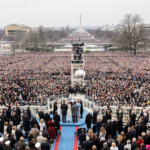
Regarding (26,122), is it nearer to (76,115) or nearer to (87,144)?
(76,115)

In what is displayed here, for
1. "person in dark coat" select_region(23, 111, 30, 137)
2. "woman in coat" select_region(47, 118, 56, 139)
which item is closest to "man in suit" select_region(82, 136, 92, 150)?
"woman in coat" select_region(47, 118, 56, 139)

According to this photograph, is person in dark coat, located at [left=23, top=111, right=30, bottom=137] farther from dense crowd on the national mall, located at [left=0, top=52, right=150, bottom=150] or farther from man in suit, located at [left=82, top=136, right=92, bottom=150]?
man in suit, located at [left=82, top=136, right=92, bottom=150]

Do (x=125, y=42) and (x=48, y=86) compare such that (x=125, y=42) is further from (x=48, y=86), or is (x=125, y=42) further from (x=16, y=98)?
(x=16, y=98)

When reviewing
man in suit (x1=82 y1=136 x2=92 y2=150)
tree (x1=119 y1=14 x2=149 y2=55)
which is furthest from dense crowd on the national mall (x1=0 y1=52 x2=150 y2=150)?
tree (x1=119 y1=14 x2=149 y2=55)

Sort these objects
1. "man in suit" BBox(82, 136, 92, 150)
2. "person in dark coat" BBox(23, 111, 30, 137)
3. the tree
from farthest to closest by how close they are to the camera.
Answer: the tree < "person in dark coat" BBox(23, 111, 30, 137) < "man in suit" BBox(82, 136, 92, 150)

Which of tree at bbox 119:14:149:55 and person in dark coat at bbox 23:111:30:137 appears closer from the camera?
person in dark coat at bbox 23:111:30:137

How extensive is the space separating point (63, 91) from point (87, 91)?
7.83 feet

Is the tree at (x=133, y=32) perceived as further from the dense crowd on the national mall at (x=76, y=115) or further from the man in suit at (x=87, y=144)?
the man in suit at (x=87, y=144)

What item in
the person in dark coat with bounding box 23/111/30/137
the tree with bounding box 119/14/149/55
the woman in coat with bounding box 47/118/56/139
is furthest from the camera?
the tree with bounding box 119/14/149/55

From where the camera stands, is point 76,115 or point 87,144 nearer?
point 87,144

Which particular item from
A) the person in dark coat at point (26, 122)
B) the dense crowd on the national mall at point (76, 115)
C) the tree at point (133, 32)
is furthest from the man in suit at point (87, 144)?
the tree at point (133, 32)

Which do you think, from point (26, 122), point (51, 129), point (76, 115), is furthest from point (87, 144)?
point (26, 122)

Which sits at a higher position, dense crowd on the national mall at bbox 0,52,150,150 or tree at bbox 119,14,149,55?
tree at bbox 119,14,149,55

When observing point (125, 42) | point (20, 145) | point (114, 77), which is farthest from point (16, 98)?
point (125, 42)
